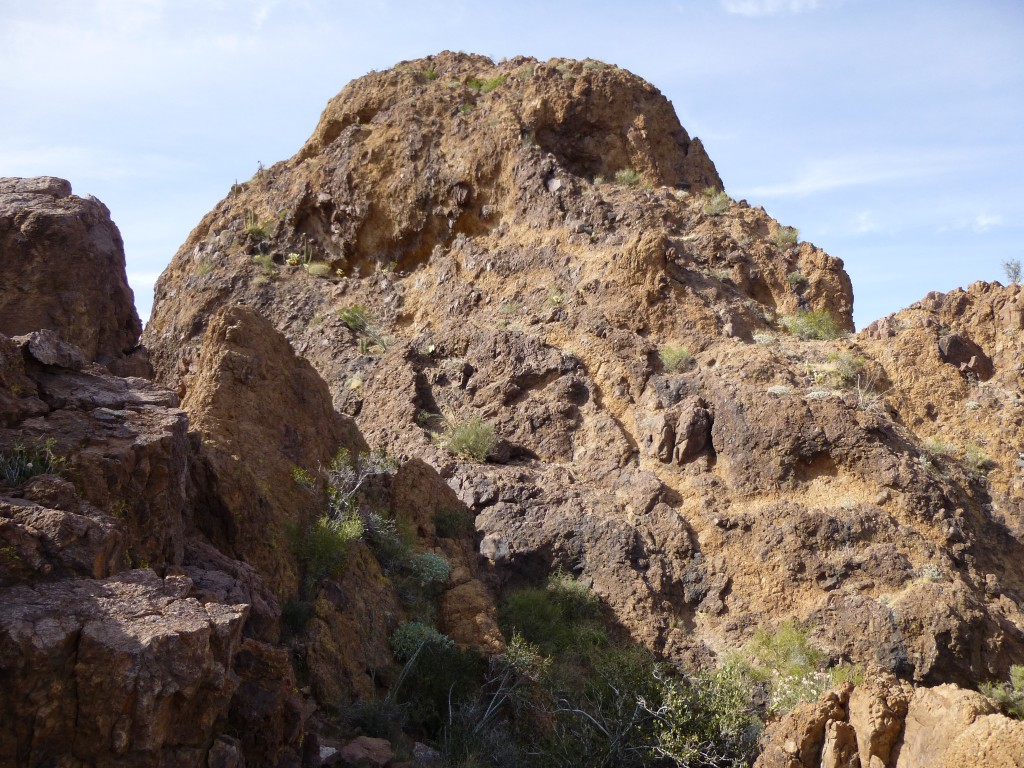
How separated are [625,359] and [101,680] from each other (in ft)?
39.4

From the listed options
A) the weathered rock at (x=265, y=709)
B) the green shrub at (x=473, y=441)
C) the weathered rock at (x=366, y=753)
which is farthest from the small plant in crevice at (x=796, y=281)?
the weathered rock at (x=265, y=709)

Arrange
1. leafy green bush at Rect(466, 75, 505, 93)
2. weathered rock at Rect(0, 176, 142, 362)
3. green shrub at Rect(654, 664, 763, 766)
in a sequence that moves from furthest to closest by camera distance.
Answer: leafy green bush at Rect(466, 75, 505, 93), weathered rock at Rect(0, 176, 142, 362), green shrub at Rect(654, 664, 763, 766)

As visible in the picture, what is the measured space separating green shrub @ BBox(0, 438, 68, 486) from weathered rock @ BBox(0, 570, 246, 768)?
57.1 inches

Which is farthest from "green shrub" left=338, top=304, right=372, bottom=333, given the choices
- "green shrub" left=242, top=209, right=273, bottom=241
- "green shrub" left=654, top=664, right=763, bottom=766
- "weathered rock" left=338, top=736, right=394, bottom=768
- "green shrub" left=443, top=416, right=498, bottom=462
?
"weathered rock" left=338, top=736, right=394, bottom=768

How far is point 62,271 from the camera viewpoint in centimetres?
1416

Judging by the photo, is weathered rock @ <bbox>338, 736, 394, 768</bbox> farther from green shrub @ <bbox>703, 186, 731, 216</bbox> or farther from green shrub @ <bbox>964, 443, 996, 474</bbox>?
green shrub @ <bbox>703, 186, 731, 216</bbox>

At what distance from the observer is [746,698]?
1248 centimetres

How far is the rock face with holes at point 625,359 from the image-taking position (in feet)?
46.6

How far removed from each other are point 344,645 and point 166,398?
361 cm

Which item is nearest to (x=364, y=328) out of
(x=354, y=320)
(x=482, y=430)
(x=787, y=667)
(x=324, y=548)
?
(x=354, y=320)

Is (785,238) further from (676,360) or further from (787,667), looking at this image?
(787,667)

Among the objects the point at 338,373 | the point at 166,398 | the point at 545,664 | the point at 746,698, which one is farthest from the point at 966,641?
the point at 338,373

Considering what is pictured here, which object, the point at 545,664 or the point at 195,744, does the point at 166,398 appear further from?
the point at 545,664

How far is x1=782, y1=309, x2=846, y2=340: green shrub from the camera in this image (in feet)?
61.0
